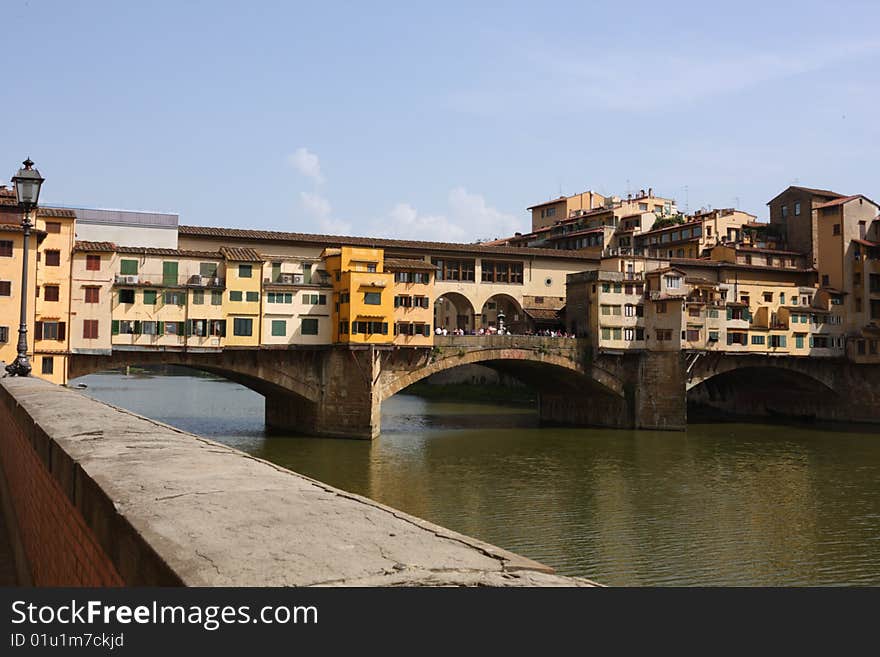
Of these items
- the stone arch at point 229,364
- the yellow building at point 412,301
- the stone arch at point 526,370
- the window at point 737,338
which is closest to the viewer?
the stone arch at point 229,364

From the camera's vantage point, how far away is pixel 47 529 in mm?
7387

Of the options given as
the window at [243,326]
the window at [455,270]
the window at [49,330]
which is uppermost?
the window at [455,270]

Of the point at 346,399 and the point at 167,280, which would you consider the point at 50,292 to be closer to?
the point at 167,280

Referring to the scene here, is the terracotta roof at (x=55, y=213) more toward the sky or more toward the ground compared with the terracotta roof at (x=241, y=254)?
more toward the sky

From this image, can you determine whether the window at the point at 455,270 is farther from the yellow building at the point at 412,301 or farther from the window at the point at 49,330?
the window at the point at 49,330

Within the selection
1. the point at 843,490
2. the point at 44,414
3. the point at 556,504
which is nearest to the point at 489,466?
the point at 556,504

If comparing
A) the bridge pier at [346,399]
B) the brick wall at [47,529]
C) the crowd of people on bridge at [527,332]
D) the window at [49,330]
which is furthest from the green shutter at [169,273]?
the brick wall at [47,529]

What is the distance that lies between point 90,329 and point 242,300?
7615mm

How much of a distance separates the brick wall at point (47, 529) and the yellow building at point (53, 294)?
93.8 feet

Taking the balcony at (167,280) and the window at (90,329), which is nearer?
the window at (90,329)

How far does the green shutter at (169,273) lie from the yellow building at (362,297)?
867 cm

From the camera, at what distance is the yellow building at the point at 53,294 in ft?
126

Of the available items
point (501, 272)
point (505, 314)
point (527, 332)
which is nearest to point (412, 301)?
point (501, 272)

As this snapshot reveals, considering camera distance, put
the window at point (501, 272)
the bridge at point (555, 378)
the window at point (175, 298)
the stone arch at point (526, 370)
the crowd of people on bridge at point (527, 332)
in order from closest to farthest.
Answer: the window at point (175, 298) → the bridge at point (555, 378) → the stone arch at point (526, 370) → the crowd of people on bridge at point (527, 332) → the window at point (501, 272)
